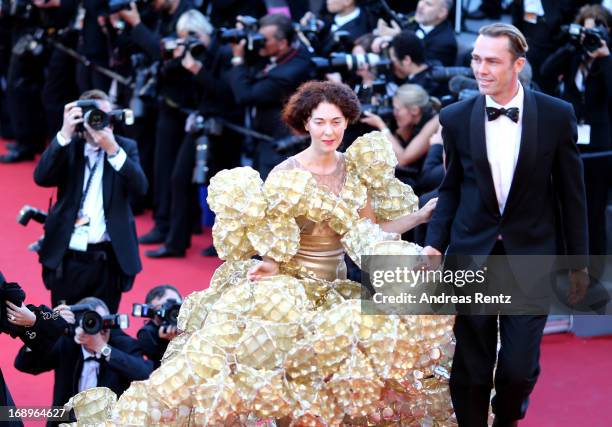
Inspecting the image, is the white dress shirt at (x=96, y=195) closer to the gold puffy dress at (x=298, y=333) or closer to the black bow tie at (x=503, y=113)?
the gold puffy dress at (x=298, y=333)

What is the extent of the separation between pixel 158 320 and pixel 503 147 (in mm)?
2047

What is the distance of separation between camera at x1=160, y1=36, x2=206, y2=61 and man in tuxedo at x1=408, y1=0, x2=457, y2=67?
153cm

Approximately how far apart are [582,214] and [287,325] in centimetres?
121

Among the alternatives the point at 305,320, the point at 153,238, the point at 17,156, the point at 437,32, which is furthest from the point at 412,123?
the point at 17,156

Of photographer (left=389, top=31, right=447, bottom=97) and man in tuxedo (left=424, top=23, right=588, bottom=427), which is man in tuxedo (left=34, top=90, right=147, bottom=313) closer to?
photographer (left=389, top=31, right=447, bottom=97)

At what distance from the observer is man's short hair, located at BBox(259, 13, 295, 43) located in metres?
7.59

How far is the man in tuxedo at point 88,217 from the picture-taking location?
19.7 feet

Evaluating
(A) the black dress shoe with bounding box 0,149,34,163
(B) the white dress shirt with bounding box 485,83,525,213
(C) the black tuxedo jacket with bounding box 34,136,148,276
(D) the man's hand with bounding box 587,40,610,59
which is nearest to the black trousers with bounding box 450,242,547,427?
(B) the white dress shirt with bounding box 485,83,525,213

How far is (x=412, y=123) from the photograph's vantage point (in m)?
6.79

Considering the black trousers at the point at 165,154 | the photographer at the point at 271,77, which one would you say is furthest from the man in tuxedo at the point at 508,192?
the black trousers at the point at 165,154

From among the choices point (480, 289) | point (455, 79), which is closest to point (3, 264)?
point (455, 79)

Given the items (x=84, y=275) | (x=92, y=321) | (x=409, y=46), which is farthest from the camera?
(x=409, y=46)

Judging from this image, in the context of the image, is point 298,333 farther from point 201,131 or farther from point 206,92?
point 206,92

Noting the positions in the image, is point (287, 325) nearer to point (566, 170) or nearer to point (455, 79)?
point (566, 170)
